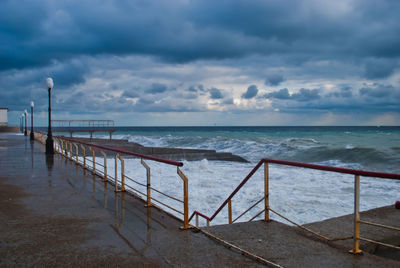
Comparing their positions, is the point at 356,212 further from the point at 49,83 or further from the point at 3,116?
the point at 3,116

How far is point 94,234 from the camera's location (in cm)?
414

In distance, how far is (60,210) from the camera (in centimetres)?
540

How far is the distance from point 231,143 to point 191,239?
3743 centimetres

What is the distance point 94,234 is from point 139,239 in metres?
0.61

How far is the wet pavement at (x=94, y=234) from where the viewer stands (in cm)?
332

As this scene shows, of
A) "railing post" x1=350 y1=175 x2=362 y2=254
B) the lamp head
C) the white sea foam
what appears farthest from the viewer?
the lamp head

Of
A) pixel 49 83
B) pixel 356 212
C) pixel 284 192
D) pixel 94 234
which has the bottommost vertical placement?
pixel 284 192

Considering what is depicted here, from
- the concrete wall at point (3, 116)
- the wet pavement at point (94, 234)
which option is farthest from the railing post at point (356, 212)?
the concrete wall at point (3, 116)

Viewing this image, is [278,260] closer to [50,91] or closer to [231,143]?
[50,91]

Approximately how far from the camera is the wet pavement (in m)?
3.32

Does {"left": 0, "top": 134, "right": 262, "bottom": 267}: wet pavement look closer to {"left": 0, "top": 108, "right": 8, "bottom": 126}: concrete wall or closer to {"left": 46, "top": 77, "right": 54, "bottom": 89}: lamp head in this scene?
{"left": 46, "top": 77, "right": 54, "bottom": 89}: lamp head

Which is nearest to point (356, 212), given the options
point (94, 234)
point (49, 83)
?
point (94, 234)

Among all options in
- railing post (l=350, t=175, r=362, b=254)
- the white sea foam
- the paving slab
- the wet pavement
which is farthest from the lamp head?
railing post (l=350, t=175, r=362, b=254)

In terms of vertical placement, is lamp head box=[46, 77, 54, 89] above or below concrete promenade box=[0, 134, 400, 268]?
above
